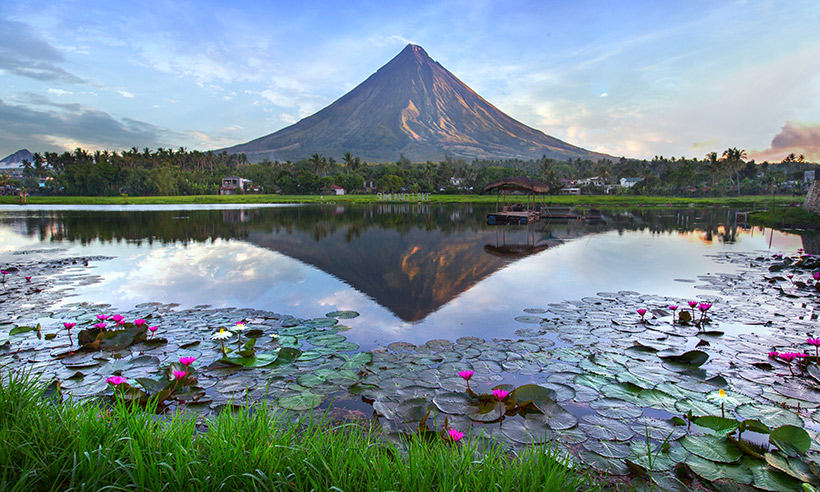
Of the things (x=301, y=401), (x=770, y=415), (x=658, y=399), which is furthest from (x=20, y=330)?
(x=770, y=415)

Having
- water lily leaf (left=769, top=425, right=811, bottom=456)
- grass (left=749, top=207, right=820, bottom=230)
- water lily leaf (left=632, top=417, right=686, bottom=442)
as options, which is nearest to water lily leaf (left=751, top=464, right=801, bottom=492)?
water lily leaf (left=769, top=425, right=811, bottom=456)

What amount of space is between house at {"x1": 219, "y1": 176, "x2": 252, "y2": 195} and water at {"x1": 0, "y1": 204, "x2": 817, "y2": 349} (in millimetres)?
78419

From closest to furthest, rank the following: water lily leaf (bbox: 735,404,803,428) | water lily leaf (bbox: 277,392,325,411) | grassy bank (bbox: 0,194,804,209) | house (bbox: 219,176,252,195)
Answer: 1. water lily leaf (bbox: 735,404,803,428)
2. water lily leaf (bbox: 277,392,325,411)
3. grassy bank (bbox: 0,194,804,209)
4. house (bbox: 219,176,252,195)

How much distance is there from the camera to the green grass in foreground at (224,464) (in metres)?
1.96

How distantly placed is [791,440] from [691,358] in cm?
172

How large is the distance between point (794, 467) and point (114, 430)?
4.09 metres

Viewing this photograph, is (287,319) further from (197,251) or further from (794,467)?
(197,251)

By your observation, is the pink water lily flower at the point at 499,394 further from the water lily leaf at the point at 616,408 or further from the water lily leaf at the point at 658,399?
the water lily leaf at the point at 658,399

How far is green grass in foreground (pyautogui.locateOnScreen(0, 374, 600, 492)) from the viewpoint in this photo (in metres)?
1.96

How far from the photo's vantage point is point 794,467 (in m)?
2.60

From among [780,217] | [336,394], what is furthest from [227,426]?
[780,217]

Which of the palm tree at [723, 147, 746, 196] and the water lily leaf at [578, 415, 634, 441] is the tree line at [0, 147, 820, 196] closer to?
the palm tree at [723, 147, 746, 196]

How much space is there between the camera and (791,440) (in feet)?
9.04

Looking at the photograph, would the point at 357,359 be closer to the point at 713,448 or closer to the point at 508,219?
the point at 713,448
